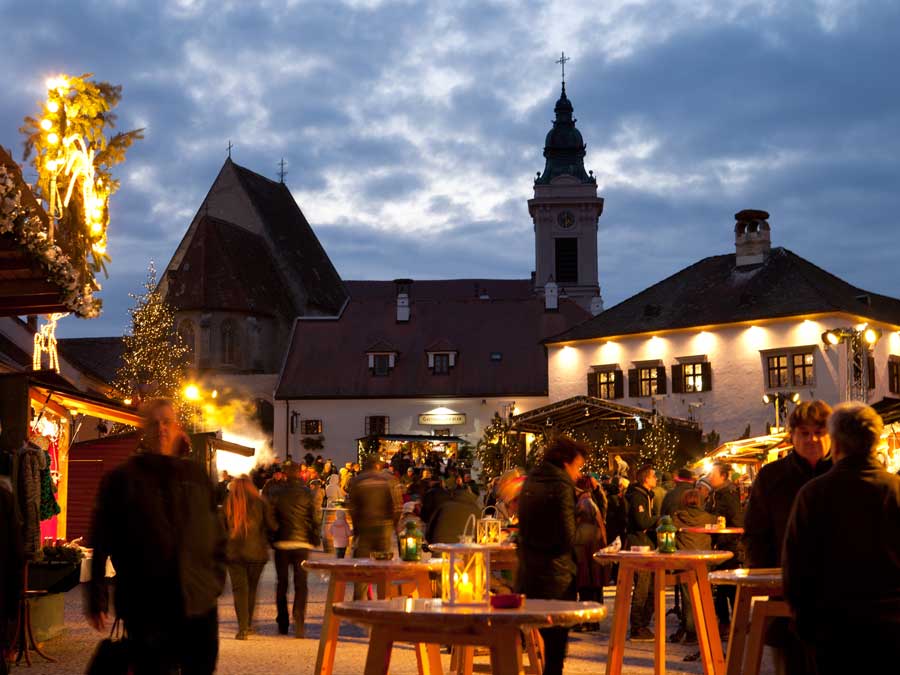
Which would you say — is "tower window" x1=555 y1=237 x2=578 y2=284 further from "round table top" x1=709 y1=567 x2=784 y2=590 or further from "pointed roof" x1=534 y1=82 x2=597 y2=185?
"round table top" x1=709 y1=567 x2=784 y2=590

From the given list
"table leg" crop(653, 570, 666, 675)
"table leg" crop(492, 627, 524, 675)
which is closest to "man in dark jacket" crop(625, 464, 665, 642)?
"table leg" crop(653, 570, 666, 675)

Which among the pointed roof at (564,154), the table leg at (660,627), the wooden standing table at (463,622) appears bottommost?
the table leg at (660,627)

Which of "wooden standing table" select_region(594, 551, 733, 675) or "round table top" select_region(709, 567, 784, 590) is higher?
"round table top" select_region(709, 567, 784, 590)

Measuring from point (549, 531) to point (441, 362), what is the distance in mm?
55260

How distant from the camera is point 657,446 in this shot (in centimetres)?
3797

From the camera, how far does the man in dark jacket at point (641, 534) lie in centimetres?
1458

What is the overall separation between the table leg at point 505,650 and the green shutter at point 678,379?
4495cm

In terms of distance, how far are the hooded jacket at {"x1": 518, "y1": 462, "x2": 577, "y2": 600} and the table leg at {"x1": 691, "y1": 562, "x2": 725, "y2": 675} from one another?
239 cm

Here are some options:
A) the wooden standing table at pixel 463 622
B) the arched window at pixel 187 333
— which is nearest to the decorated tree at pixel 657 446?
the wooden standing table at pixel 463 622

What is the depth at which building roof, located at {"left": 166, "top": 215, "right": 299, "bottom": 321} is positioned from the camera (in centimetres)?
6969

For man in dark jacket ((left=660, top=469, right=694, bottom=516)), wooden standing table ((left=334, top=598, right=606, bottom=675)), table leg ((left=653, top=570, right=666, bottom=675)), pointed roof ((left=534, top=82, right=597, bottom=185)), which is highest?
pointed roof ((left=534, top=82, right=597, bottom=185))

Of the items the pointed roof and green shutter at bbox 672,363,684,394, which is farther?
the pointed roof

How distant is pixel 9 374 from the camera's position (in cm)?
1540

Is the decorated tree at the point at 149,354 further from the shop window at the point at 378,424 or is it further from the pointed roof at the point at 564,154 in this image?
the pointed roof at the point at 564,154
